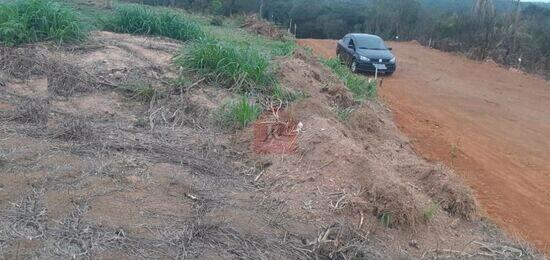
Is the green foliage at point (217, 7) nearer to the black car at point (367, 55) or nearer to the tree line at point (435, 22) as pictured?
the tree line at point (435, 22)

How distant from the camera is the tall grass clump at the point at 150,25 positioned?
12977 mm

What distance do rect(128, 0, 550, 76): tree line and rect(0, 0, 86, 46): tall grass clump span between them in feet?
58.4

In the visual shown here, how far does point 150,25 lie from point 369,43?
867 centimetres

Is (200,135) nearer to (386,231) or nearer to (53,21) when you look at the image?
(386,231)

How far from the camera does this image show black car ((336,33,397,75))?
58.2 feet

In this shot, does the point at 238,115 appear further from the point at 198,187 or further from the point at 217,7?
the point at 217,7

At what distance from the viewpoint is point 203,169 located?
5895 mm

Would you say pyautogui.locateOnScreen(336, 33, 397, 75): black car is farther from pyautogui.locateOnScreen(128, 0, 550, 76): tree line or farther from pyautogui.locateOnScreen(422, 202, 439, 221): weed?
pyautogui.locateOnScreen(422, 202, 439, 221): weed

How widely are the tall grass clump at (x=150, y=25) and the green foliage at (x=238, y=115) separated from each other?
5796mm

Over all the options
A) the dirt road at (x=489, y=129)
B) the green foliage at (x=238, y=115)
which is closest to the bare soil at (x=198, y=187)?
the green foliage at (x=238, y=115)

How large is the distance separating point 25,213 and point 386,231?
3262 mm

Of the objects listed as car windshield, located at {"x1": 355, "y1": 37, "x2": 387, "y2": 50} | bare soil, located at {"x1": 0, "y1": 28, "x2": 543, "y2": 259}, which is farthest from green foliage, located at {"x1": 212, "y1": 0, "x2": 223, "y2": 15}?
bare soil, located at {"x1": 0, "y1": 28, "x2": 543, "y2": 259}

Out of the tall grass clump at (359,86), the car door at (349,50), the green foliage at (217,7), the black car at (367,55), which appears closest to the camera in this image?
the tall grass clump at (359,86)

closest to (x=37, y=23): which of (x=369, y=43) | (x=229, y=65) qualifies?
(x=229, y=65)
